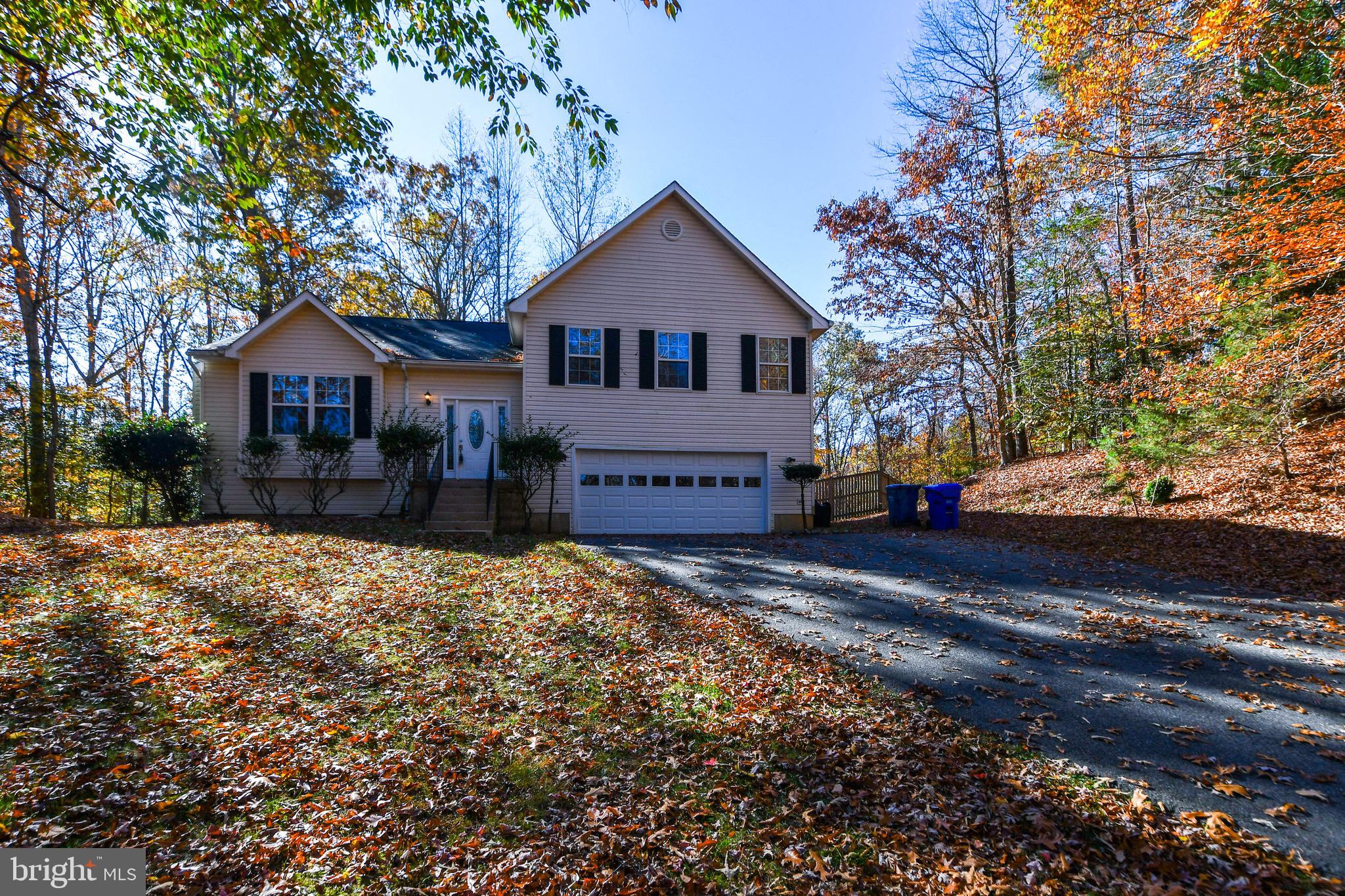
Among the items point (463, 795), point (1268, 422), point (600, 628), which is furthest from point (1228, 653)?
point (1268, 422)

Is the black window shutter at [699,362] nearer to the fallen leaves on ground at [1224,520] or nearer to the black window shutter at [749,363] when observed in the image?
the black window shutter at [749,363]

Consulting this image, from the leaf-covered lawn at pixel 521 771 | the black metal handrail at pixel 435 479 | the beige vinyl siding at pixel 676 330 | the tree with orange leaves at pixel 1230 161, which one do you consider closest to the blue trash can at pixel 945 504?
the beige vinyl siding at pixel 676 330

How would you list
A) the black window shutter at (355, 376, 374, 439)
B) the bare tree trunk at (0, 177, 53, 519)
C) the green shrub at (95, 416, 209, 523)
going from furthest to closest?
the bare tree trunk at (0, 177, 53, 519)
the black window shutter at (355, 376, 374, 439)
the green shrub at (95, 416, 209, 523)

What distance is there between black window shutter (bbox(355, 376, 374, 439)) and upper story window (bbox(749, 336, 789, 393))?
9207mm

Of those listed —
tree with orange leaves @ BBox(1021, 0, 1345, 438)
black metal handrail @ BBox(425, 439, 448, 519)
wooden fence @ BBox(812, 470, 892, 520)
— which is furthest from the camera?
wooden fence @ BBox(812, 470, 892, 520)

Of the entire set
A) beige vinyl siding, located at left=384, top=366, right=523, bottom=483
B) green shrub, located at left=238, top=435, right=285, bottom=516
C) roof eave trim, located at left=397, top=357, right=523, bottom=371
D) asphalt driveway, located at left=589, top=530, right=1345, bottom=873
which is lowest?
asphalt driveway, located at left=589, top=530, right=1345, bottom=873

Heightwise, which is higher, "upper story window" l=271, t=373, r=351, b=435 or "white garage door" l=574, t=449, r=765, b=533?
"upper story window" l=271, t=373, r=351, b=435

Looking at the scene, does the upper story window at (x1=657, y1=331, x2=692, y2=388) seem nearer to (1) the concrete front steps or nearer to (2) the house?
(2) the house

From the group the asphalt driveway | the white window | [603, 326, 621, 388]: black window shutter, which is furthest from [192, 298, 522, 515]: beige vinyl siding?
the asphalt driveway

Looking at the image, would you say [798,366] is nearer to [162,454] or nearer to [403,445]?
[403,445]

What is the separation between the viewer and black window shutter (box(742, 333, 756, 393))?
14.2 metres

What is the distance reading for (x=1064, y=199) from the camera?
Answer: 1598cm

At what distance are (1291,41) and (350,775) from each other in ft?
42.0

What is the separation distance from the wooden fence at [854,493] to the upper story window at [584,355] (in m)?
7.20
